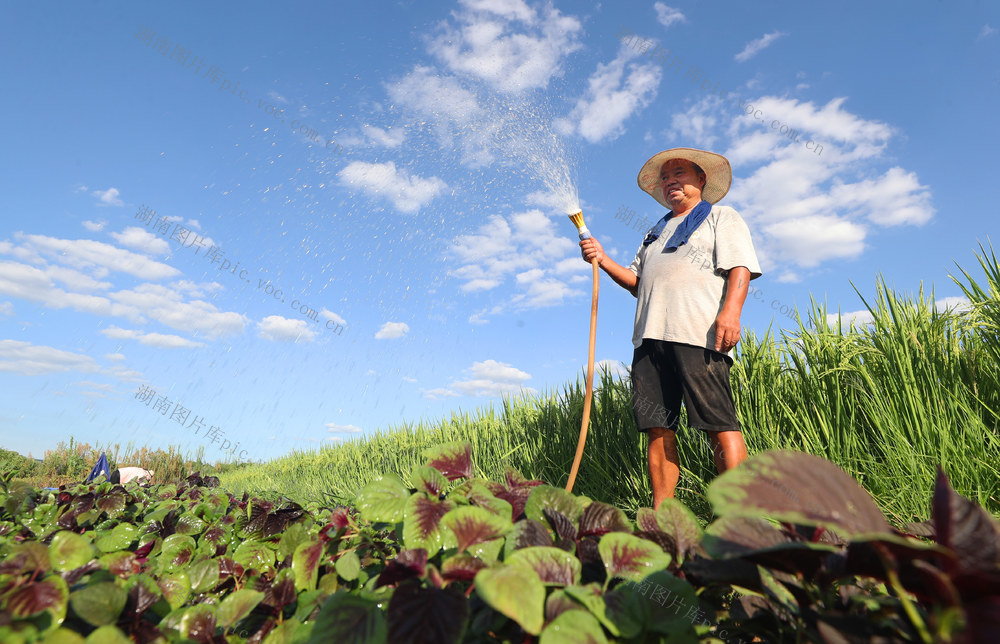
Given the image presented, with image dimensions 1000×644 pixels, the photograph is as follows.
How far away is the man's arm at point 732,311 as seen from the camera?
9.61ft

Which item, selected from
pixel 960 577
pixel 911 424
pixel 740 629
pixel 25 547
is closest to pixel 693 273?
pixel 911 424

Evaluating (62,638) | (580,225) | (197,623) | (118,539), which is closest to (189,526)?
(118,539)

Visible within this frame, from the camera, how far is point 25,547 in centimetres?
97

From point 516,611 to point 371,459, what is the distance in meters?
7.21

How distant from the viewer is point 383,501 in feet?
3.59

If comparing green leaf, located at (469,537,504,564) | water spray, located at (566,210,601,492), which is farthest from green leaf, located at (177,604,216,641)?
water spray, located at (566,210,601,492)

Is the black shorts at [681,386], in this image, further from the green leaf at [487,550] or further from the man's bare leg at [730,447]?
the green leaf at [487,550]

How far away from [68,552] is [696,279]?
2.99m

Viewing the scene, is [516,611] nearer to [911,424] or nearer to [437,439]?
[911,424]

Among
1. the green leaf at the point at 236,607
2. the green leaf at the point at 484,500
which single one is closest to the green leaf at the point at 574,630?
the green leaf at the point at 484,500

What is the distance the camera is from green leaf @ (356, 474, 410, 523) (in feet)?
3.49

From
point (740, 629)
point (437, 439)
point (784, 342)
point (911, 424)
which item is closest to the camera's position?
point (740, 629)

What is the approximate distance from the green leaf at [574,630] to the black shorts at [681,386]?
243cm

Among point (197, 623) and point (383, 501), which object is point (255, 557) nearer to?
point (197, 623)
